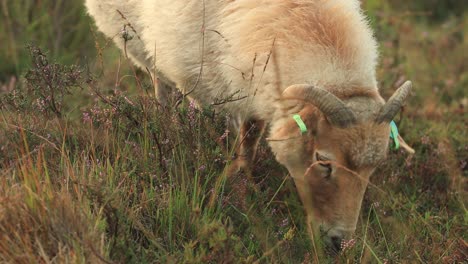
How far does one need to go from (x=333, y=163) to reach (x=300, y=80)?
0.60m

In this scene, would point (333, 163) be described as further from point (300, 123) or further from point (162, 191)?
point (162, 191)

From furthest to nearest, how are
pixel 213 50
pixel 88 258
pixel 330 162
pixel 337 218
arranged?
pixel 213 50 → pixel 337 218 → pixel 330 162 → pixel 88 258

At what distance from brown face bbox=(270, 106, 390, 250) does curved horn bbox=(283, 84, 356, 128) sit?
0.20 ft

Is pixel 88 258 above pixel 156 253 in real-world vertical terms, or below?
above

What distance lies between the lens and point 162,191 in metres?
3.73

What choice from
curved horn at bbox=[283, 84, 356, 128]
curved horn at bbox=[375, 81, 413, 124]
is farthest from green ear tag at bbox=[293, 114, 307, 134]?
curved horn at bbox=[375, 81, 413, 124]

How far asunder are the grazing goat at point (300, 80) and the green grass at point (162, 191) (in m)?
0.24

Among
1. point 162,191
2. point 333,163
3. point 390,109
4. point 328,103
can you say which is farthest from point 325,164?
point 162,191

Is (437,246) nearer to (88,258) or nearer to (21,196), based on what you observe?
(88,258)

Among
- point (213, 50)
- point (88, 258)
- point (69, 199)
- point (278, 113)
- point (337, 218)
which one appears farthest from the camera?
point (213, 50)

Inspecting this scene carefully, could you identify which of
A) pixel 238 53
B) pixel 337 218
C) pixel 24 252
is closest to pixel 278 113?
pixel 238 53

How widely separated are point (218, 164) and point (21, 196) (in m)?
1.25

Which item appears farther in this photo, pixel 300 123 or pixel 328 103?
pixel 300 123

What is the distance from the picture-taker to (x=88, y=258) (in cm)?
302
